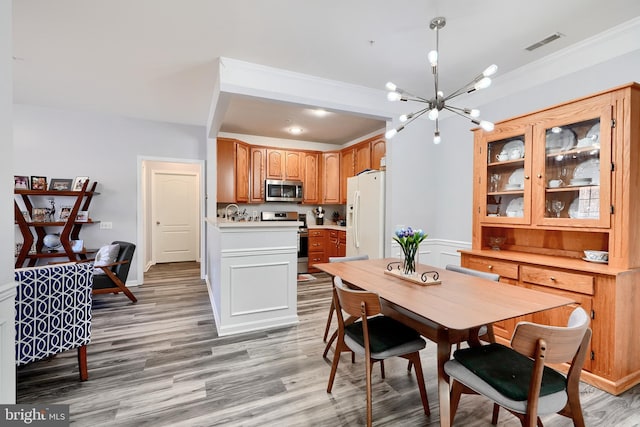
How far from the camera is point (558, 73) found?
2.69 metres

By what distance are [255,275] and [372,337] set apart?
1587 mm

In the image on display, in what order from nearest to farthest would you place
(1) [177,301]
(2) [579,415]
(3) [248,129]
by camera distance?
(2) [579,415], (1) [177,301], (3) [248,129]

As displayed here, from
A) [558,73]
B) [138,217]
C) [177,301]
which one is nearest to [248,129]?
[138,217]

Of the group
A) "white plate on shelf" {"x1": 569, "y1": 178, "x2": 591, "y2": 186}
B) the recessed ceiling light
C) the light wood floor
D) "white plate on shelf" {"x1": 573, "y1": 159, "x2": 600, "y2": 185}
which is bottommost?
the light wood floor

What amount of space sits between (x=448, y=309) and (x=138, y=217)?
4.80 metres

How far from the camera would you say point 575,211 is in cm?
235

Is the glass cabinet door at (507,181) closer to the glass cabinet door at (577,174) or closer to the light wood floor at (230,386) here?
the glass cabinet door at (577,174)

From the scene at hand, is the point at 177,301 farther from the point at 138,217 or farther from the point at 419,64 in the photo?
the point at 419,64

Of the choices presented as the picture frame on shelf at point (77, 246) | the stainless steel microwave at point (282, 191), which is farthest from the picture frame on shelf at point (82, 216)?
the stainless steel microwave at point (282, 191)

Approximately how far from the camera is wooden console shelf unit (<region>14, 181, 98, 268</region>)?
3.66 meters

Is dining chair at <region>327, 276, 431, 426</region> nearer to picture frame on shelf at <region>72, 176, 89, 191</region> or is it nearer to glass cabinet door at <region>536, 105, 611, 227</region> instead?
glass cabinet door at <region>536, 105, 611, 227</region>

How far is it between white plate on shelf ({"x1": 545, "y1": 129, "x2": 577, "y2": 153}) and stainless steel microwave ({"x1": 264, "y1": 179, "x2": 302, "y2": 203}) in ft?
13.3

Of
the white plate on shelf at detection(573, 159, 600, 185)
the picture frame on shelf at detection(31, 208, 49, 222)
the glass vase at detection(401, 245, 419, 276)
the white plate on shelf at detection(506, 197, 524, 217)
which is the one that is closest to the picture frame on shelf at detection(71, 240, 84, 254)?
the picture frame on shelf at detection(31, 208, 49, 222)

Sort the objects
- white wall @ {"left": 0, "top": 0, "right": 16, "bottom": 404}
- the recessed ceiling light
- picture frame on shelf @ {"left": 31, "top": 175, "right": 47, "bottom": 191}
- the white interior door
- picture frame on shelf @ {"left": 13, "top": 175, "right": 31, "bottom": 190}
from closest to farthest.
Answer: white wall @ {"left": 0, "top": 0, "right": 16, "bottom": 404}
picture frame on shelf @ {"left": 13, "top": 175, "right": 31, "bottom": 190}
picture frame on shelf @ {"left": 31, "top": 175, "right": 47, "bottom": 191}
the recessed ceiling light
the white interior door
